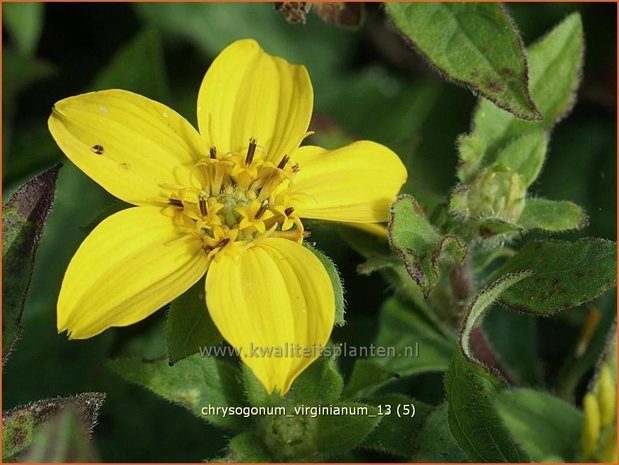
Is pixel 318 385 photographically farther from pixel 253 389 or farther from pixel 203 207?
pixel 203 207

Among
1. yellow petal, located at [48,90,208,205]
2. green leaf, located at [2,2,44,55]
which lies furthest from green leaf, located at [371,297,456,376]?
green leaf, located at [2,2,44,55]

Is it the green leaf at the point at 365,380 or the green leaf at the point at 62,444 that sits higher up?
the green leaf at the point at 62,444

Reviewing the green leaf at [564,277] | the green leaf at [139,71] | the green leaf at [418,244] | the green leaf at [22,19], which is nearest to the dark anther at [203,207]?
the green leaf at [418,244]

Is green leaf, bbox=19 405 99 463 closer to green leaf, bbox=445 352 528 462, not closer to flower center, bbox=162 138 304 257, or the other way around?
flower center, bbox=162 138 304 257

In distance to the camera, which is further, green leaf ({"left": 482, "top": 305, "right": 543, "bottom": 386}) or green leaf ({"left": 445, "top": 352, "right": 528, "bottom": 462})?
green leaf ({"left": 482, "top": 305, "right": 543, "bottom": 386})

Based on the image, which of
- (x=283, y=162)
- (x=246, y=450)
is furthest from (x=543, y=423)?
(x=283, y=162)

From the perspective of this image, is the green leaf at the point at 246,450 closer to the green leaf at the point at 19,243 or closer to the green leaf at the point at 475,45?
the green leaf at the point at 19,243
